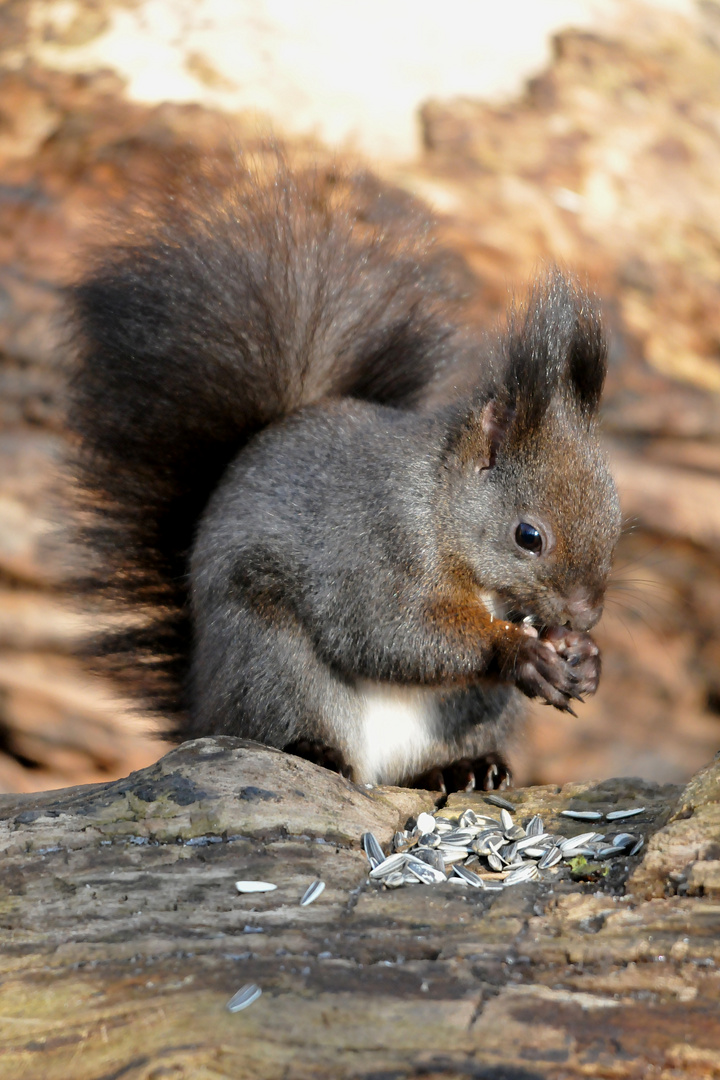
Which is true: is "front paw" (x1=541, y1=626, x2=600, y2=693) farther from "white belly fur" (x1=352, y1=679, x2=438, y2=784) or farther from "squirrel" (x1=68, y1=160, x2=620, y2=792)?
"white belly fur" (x1=352, y1=679, x2=438, y2=784)

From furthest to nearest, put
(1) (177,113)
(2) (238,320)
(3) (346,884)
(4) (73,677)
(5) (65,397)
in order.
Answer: (4) (73,677) → (1) (177,113) → (5) (65,397) → (2) (238,320) → (3) (346,884)

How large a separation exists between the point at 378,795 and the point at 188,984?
681 millimetres

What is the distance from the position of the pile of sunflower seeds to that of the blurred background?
1695mm

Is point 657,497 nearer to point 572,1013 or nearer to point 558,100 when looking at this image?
point 558,100

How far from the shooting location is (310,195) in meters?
2.18

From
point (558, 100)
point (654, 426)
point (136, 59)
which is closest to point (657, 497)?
point (654, 426)

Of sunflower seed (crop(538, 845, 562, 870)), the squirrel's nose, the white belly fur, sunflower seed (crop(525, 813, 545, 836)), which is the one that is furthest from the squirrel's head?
sunflower seed (crop(538, 845, 562, 870))

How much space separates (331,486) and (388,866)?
748 mm

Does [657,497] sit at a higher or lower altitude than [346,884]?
lower

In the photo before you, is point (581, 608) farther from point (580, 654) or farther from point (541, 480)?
point (541, 480)

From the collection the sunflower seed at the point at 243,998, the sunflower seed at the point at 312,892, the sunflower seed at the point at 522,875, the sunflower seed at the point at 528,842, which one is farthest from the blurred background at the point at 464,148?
the sunflower seed at the point at 243,998

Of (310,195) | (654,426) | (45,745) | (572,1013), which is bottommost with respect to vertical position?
(45,745)

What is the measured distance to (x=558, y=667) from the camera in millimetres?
1703

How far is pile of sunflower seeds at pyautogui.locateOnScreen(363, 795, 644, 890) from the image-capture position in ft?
4.34
